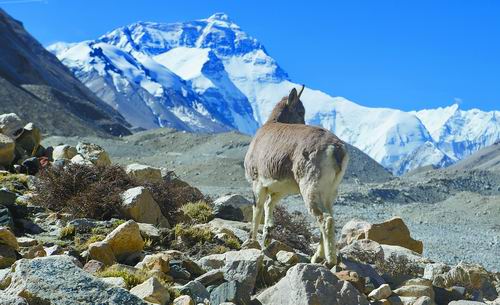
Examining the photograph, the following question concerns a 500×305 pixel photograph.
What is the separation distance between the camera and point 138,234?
10.5m

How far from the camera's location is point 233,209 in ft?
55.0

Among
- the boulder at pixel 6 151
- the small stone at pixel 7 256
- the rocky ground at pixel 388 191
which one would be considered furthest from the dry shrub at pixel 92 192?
the rocky ground at pixel 388 191

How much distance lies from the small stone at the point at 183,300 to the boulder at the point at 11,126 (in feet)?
49.2

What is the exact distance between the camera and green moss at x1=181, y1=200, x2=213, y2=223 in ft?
50.7

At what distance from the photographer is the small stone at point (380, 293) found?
29.7ft

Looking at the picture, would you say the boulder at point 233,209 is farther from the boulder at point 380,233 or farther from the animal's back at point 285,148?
the animal's back at point 285,148

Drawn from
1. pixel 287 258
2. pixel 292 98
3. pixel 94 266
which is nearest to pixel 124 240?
pixel 94 266

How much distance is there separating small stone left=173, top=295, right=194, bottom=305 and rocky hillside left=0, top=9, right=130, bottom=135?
83688mm

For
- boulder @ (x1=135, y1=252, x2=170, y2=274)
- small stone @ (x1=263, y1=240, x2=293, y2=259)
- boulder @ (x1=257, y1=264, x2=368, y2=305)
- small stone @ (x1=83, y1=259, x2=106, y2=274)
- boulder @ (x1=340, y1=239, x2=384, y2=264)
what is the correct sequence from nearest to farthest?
boulder @ (x1=257, y1=264, x2=368, y2=305) < small stone @ (x1=83, y1=259, x2=106, y2=274) < boulder @ (x1=135, y1=252, x2=170, y2=274) < small stone @ (x1=263, y1=240, x2=293, y2=259) < boulder @ (x1=340, y1=239, x2=384, y2=264)

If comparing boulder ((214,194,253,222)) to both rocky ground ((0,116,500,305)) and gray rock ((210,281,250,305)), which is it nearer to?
rocky ground ((0,116,500,305))

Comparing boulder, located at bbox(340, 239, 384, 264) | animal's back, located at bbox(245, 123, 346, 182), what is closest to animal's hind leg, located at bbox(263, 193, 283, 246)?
animal's back, located at bbox(245, 123, 346, 182)

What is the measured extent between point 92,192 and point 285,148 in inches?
188

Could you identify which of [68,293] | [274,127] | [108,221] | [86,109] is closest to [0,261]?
[68,293]

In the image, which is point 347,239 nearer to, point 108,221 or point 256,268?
point 108,221
